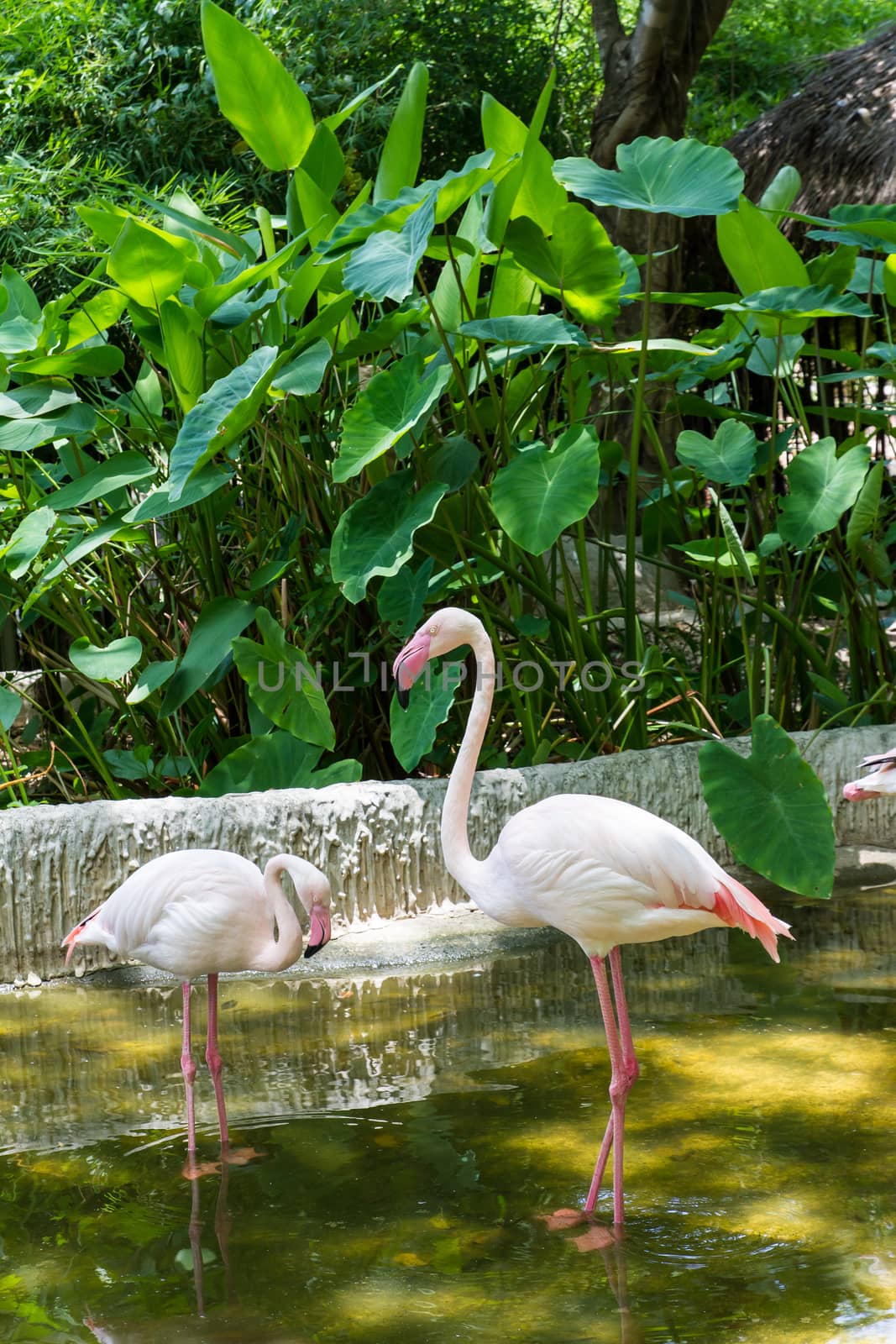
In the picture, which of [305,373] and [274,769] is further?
[274,769]

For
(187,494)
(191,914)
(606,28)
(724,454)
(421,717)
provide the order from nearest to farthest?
(191,914) → (187,494) → (421,717) → (724,454) → (606,28)

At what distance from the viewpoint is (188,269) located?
10.6 ft

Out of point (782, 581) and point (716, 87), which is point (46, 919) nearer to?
point (782, 581)

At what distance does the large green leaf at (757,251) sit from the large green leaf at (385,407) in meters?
1.03

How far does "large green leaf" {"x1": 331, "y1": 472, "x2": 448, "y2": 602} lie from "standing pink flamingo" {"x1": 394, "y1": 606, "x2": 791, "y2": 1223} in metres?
0.80

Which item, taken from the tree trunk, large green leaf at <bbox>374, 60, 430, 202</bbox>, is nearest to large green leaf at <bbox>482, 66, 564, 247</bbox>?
large green leaf at <bbox>374, 60, 430, 202</bbox>

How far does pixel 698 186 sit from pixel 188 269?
119 cm

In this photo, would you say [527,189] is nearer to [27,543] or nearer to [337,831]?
[27,543]

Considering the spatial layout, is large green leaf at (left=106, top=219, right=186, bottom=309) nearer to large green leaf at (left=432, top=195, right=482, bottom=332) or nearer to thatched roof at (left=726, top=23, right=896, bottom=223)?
large green leaf at (left=432, top=195, right=482, bottom=332)

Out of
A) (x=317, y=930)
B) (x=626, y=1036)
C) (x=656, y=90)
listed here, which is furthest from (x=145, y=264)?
(x=656, y=90)

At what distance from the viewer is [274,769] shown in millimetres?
3430

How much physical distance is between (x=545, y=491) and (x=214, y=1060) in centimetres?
135

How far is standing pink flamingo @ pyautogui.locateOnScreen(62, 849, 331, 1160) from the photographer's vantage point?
2.27 m

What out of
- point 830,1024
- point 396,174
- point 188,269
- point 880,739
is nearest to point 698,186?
point 396,174
